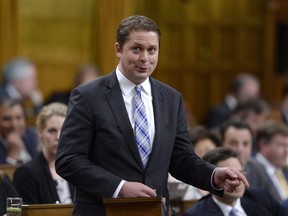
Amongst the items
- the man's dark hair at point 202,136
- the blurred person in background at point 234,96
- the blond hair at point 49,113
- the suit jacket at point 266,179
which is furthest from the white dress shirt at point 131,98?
the blurred person in background at point 234,96

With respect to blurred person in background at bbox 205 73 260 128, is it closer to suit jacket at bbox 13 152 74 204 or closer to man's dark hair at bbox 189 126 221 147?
man's dark hair at bbox 189 126 221 147

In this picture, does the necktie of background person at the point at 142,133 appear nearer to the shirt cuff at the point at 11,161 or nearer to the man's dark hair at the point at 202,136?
the man's dark hair at the point at 202,136

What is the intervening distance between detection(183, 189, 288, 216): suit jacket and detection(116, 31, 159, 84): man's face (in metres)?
1.56

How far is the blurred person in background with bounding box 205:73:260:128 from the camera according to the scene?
502 inches

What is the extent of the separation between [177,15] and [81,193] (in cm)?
975

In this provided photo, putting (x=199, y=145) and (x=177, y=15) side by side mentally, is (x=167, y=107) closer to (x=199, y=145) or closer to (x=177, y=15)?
(x=199, y=145)

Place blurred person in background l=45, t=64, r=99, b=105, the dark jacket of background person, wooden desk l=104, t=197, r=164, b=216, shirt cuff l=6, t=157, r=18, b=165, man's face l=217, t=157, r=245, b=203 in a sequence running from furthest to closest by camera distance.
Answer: blurred person in background l=45, t=64, r=99, b=105
shirt cuff l=6, t=157, r=18, b=165
man's face l=217, t=157, r=245, b=203
the dark jacket of background person
wooden desk l=104, t=197, r=164, b=216

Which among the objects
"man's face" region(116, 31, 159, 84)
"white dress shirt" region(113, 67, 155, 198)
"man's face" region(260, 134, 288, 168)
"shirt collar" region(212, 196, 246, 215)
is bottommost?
"man's face" region(260, 134, 288, 168)

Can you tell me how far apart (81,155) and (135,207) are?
415 millimetres

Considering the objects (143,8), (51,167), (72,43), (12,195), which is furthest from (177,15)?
(12,195)

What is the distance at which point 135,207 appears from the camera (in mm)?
4656

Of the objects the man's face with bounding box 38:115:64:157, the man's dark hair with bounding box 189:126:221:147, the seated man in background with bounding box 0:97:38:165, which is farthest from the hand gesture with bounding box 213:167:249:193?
the seated man in background with bounding box 0:97:38:165

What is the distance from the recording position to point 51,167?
708 cm

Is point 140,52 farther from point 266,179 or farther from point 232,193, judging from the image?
point 266,179
